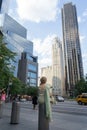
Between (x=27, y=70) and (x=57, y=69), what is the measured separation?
186ft

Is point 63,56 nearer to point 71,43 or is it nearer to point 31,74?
point 71,43

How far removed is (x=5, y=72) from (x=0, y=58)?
2.69 meters

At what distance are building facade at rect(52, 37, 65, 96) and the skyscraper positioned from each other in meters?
6.68

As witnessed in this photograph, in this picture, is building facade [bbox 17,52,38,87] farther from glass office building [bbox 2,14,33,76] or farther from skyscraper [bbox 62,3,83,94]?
skyscraper [bbox 62,3,83,94]

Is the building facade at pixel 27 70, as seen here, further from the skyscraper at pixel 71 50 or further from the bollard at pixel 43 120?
the bollard at pixel 43 120

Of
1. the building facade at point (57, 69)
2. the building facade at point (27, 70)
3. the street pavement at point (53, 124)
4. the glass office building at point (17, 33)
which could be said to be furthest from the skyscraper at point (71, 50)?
the street pavement at point (53, 124)

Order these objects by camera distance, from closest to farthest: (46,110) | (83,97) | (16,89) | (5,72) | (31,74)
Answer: (46,110) → (5,72) → (83,97) → (16,89) → (31,74)

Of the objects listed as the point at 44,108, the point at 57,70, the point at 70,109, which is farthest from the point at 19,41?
the point at 44,108

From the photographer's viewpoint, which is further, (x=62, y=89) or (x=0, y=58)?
(x=62, y=89)

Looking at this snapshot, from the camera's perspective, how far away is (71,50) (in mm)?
174375

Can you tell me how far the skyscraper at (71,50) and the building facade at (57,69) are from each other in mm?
6675

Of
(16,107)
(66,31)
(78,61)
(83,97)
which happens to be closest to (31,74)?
(78,61)

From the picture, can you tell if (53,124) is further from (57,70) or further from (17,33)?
(57,70)

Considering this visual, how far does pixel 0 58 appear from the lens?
1953 centimetres
